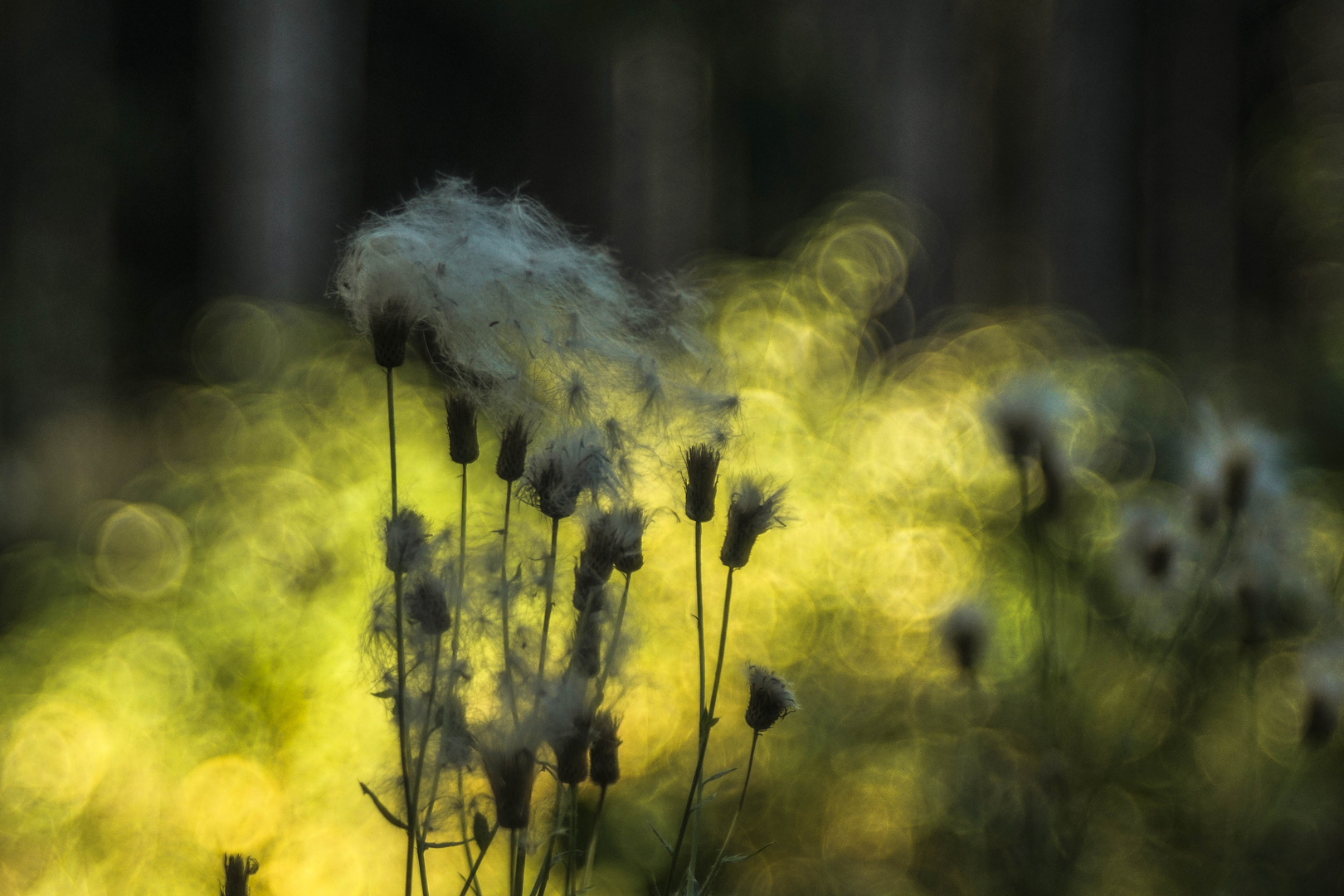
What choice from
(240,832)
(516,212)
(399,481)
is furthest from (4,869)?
(516,212)

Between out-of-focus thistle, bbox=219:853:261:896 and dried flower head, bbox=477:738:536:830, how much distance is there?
121 millimetres

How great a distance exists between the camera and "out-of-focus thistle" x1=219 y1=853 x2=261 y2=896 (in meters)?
0.46

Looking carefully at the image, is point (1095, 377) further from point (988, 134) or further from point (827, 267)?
point (988, 134)

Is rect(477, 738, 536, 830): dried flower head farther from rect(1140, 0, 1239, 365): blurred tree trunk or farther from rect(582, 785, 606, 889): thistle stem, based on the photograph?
rect(1140, 0, 1239, 365): blurred tree trunk

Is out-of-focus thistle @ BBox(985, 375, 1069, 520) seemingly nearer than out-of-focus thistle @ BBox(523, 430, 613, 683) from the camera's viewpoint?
No

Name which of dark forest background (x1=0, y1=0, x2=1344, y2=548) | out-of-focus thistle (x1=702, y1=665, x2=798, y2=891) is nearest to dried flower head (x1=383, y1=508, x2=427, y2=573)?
out-of-focus thistle (x1=702, y1=665, x2=798, y2=891)

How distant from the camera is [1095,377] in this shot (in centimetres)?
288

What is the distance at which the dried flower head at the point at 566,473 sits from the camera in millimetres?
546

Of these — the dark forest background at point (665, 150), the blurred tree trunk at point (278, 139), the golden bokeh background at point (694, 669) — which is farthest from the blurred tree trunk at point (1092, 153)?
the blurred tree trunk at point (278, 139)

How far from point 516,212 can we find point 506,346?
0.45ft

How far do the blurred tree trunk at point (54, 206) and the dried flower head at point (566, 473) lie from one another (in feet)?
13.0

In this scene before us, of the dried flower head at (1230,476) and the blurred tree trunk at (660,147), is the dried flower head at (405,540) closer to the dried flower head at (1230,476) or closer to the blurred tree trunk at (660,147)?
the dried flower head at (1230,476)

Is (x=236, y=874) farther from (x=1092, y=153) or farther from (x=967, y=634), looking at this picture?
(x=1092, y=153)

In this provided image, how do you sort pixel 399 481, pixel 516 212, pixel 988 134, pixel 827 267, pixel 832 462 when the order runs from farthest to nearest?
pixel 988 134 → pixel 827 267 → pixel 832 462 → pixel 399 481 → pixel 516 212
